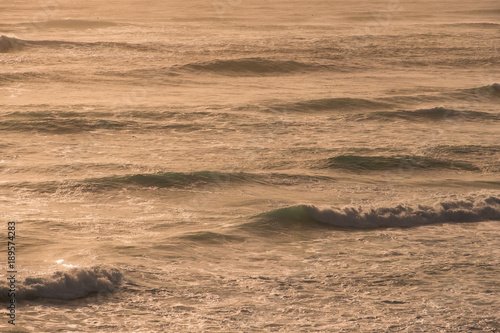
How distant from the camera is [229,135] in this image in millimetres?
10992

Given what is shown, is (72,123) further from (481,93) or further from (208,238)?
(481,93)

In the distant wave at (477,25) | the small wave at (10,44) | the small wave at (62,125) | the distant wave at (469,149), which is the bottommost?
the distant wave at (469,149)

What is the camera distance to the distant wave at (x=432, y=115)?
41.3 feet

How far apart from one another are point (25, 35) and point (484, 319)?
60.1 feet

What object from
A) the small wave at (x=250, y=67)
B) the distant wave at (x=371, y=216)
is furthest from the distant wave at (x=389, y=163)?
the small wave at (x=250, y=67)

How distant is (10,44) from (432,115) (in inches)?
456

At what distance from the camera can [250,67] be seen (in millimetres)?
17125

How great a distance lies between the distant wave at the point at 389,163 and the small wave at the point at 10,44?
38.0ft

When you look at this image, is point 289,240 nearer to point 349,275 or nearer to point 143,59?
point 349,275

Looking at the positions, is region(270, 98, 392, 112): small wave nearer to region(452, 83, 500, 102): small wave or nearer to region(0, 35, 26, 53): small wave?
region(452, 83, 500, 102): small wave

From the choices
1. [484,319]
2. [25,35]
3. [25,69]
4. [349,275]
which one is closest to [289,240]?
[349,275]

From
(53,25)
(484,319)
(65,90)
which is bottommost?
(484,319)

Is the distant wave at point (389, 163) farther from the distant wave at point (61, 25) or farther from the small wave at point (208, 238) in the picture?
the distant wave at point (61, 25)

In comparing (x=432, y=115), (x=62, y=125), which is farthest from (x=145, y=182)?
(x=432, y=115)
